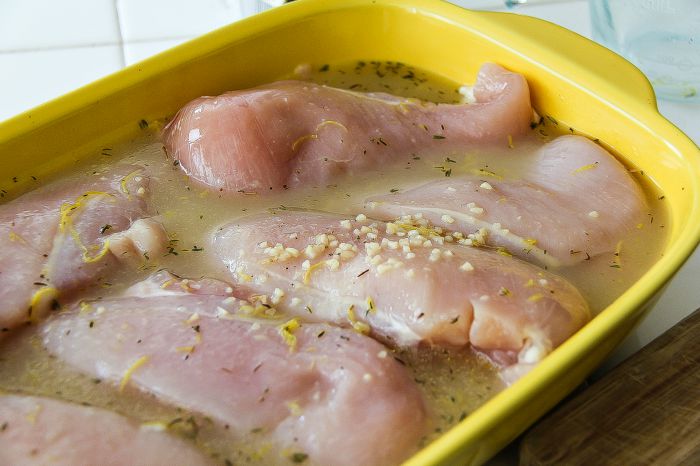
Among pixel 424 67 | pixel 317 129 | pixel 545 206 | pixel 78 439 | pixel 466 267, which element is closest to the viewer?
pixel 78 439

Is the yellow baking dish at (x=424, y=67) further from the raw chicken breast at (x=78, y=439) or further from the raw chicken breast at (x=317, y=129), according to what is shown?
the raw chicken breast at (x=78, y=439)

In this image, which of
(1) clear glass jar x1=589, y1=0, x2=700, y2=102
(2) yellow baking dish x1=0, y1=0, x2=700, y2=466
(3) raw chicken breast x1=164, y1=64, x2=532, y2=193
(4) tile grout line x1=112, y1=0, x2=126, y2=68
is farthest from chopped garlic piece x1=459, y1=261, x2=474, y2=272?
(4) tile grout line x1=112, y1=0, x2=126, y2=68

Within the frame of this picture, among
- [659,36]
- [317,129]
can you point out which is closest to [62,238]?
[317,129]

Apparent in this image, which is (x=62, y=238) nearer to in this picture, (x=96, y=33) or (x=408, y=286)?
(x=408, y=286)

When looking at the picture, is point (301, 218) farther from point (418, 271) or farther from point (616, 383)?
point (616, 383)

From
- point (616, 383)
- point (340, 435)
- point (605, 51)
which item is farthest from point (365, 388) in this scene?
point (605, 51)

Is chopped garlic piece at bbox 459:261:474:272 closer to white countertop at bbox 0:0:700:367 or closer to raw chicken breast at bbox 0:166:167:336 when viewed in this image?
raw chicken breast at bbox 0:166:167:336
